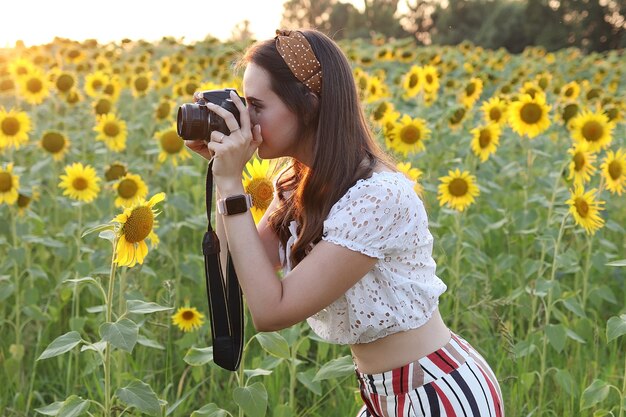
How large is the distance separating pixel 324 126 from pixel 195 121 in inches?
9.4

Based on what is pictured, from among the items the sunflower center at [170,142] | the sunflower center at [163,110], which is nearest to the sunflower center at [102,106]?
the sunflower center at [163,110]

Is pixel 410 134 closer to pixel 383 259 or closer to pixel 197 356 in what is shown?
pixel 197 356

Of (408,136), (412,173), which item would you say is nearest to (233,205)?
(412,173)

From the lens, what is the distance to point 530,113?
388cm

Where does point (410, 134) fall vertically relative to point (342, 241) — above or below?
below

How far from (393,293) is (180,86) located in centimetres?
374

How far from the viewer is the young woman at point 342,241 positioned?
1619mm

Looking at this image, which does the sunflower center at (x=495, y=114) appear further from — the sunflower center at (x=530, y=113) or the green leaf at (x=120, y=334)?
the green leaf at (x=120, y=334)

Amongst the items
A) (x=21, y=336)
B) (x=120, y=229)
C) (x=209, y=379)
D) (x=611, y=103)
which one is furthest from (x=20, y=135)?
(x=611, y=103)

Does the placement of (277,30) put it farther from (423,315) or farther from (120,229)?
(423,315)

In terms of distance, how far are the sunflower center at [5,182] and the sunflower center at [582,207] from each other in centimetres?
178

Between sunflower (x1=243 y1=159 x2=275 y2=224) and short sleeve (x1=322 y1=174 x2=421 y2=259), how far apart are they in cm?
50

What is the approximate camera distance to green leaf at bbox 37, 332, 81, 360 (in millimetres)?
1761

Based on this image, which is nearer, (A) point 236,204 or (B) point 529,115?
(A) point 236,204
